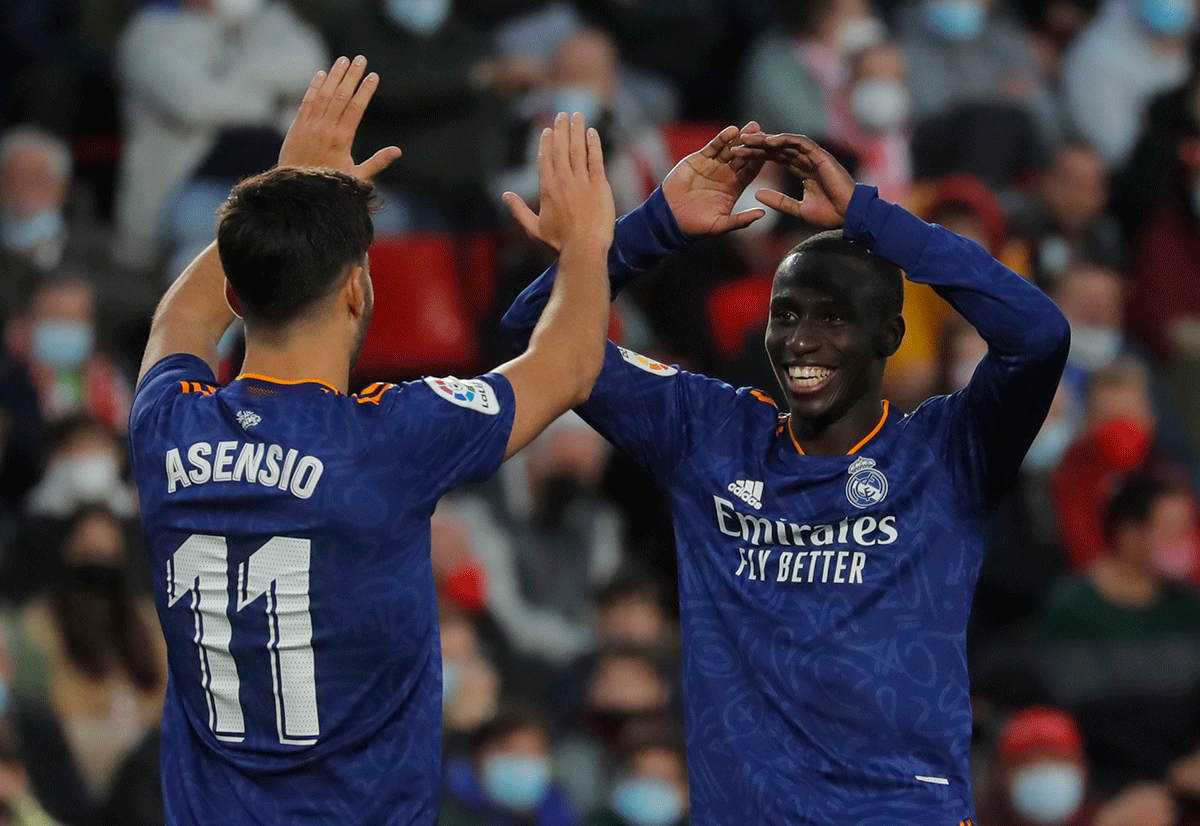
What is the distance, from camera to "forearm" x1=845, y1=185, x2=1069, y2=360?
11.8 ft

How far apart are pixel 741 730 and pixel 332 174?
52.4 inches

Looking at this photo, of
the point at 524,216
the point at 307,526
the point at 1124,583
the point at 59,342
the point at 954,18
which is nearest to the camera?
the point at 307,526

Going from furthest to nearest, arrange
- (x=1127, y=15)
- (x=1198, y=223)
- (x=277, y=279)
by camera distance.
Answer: (x=1127, y=15)
(x=1198, y=223)
(x=277, y=279)

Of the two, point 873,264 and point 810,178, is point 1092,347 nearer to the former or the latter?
point 873,264

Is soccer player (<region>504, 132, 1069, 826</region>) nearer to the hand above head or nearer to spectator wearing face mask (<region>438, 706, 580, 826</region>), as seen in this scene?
the hand above head

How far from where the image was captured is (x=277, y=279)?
10.7 ft

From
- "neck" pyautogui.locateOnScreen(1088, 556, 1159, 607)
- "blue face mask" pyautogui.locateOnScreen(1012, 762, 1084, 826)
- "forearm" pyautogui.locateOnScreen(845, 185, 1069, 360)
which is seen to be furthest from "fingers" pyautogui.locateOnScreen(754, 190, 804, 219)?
"neck" pyautogui.locateOnScreen(1088, 556, 1159, 607)

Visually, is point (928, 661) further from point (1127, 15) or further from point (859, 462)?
point (1127, 15)

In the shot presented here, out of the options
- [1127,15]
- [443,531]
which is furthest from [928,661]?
[1127,15]

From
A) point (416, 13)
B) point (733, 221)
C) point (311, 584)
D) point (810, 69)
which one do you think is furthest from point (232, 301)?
point (810, 69)

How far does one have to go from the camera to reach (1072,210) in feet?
30.6

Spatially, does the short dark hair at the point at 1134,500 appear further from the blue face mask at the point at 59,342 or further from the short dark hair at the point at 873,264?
the blue face mask at the point at 59,342

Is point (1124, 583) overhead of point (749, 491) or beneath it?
beneath

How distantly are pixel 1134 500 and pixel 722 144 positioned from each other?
4.16 meters
